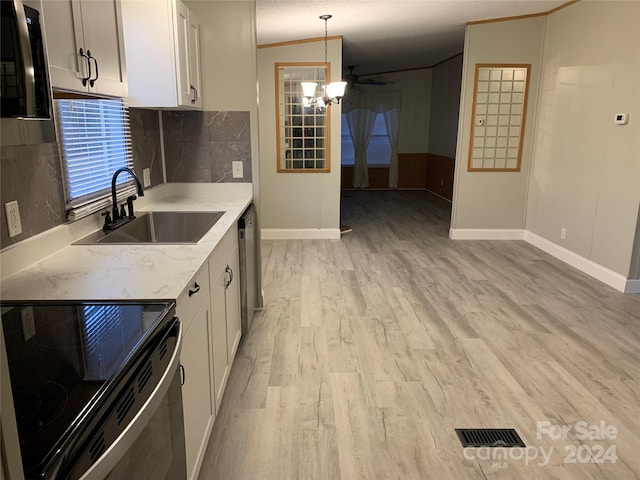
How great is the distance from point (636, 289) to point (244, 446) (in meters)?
3.73

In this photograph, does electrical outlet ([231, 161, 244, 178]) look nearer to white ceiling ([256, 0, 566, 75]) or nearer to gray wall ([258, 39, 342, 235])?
white ceiling ([256, 0, 566, 75])

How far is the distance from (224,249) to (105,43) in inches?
41.7

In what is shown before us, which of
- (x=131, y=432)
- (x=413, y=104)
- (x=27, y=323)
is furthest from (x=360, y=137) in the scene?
(x=131, y=432)

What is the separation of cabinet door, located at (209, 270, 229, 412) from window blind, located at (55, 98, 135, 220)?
0.71 m

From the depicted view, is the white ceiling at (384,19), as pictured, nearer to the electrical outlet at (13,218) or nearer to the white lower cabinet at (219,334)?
the white lower cabinet at (219,334)

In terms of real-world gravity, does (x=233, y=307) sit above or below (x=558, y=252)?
above

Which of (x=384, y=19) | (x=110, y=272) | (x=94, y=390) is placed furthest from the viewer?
(x=384, y=19)

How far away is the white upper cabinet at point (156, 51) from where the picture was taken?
2697mm

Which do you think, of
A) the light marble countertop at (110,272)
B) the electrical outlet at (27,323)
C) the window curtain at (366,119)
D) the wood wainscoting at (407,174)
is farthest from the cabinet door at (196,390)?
the window curtain at (366,119)

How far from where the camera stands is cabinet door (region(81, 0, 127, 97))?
175 centimetres

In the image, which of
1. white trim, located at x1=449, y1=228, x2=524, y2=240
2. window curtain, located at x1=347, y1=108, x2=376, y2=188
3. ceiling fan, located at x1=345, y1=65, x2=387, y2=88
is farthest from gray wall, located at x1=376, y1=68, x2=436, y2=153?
white trim, located at x1=449, y1=228, x2=524, y2=240

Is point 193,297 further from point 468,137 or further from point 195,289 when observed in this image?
point 468,137

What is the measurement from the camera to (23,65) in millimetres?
942

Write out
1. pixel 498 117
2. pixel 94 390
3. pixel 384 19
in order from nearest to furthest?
1. pixel 94 390
2. pixel 384 19
3. pixel 498 117
